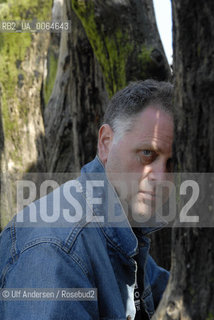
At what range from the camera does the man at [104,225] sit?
198 centimetres

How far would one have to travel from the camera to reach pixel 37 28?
5.95 metres

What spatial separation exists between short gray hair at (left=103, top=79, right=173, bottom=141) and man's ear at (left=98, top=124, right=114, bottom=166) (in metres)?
0.03

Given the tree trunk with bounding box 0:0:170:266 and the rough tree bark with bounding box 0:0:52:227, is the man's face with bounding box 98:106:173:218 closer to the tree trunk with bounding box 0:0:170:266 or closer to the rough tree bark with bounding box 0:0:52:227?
the tree trunk with bounding box 0:0:170:266

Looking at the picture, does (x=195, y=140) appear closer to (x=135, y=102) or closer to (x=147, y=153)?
(x=147, y=153)

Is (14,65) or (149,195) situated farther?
(14,65)

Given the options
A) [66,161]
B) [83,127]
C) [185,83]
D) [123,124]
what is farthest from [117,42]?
[66,161]

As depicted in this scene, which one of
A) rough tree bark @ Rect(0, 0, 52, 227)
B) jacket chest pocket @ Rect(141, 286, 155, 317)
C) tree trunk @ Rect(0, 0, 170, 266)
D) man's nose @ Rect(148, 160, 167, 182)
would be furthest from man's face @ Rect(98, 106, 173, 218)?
rough tree bark @ Rect(0, 0, 52, 227)

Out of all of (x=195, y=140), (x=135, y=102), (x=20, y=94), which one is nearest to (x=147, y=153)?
(x=135, y=102)

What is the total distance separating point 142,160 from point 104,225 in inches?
14.4

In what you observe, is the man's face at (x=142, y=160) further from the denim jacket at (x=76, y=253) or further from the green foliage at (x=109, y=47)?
the green foliage at (x=109, y=47)

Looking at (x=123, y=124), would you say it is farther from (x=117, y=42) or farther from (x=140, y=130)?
(x=117, y=42)

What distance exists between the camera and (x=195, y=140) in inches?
57.1

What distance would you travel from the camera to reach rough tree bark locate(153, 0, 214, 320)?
141 centimetres

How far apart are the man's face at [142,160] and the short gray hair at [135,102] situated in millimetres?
37
